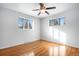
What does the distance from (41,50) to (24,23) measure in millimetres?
667

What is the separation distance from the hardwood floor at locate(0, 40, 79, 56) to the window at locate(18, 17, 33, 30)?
37cm

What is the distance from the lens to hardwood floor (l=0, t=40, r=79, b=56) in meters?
1.86

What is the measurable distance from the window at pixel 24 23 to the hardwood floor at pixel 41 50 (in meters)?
0.37

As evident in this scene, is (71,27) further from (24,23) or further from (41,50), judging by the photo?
(24,23)

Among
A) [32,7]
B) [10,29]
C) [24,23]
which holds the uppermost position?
[32,7]

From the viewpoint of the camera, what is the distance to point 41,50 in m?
1.91

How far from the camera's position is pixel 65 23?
1891mm

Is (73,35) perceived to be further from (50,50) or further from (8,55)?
(8,55)

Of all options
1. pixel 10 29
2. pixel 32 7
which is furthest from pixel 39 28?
pixel 10 29

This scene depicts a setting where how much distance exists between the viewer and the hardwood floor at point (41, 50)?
186 cm

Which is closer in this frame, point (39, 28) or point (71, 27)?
point (71, 27)

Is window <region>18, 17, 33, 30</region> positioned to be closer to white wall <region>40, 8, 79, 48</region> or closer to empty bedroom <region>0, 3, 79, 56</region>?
empty bedroom <region>0, 3, 79, 56</region>

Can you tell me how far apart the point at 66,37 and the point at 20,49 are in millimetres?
981

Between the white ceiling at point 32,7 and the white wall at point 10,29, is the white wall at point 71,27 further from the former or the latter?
the white wall at point 10,29
